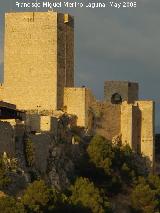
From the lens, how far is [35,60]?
65375 millimetres

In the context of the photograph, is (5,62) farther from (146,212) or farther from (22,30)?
(146,212)

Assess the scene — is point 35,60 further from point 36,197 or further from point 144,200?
point 36,197

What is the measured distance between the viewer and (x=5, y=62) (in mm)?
66250

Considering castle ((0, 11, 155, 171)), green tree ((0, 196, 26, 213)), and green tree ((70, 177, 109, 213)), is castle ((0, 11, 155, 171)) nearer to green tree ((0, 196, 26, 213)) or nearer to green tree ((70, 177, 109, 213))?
green tree ((70, 177, 109, 213))

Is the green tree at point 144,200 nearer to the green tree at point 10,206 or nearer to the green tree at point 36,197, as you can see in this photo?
the green tree at point 36,197

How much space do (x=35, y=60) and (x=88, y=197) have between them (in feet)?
43.6

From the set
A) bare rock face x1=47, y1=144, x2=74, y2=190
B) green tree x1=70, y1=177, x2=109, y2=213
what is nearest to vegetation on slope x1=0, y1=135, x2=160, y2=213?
green tree x1=70, y1=177, x2=109, y2=213

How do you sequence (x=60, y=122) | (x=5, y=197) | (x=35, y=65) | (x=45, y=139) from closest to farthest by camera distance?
(x=5, y=197) < (x=45, y=139) < (x=60, y=122) < (x=35, y=65)

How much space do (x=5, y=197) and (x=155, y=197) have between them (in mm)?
14346

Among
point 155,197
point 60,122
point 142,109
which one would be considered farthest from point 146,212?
point 142,109

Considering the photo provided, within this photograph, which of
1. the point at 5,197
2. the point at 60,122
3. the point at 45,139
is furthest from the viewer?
the point at 60,122

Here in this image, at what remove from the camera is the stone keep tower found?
214 feet

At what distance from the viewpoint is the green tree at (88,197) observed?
53.2 m

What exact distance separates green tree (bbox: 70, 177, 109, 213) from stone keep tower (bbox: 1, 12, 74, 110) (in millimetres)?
9576
